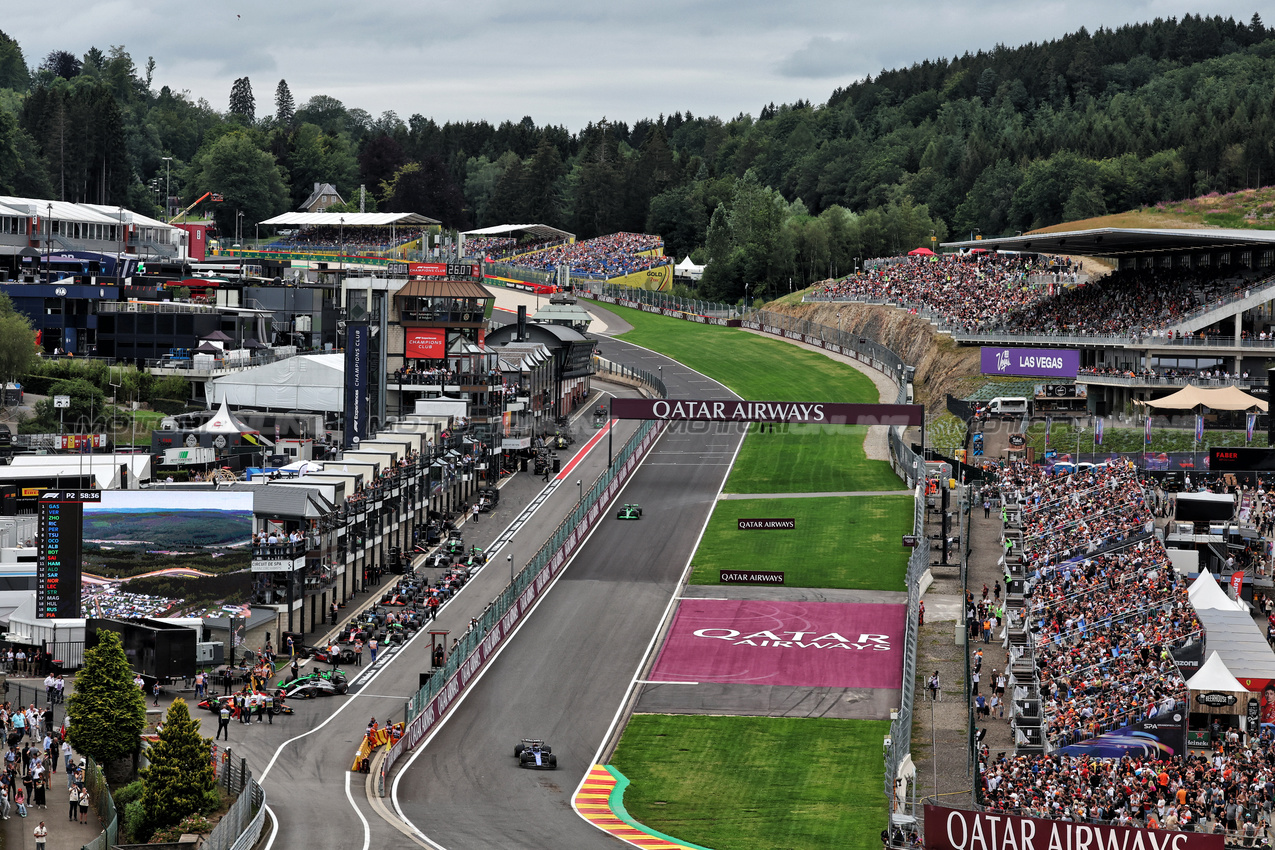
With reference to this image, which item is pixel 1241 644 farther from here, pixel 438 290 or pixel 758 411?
pixel 438 290

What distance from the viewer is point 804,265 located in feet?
525

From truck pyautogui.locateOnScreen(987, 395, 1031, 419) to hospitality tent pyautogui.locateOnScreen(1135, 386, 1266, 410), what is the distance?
32.6 ft

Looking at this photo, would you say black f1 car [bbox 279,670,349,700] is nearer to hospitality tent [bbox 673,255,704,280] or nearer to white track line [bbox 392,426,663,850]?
white track line [bbox 392,426,663,850]

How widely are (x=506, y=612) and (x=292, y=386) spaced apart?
44.3 metres

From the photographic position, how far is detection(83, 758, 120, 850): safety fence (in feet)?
126

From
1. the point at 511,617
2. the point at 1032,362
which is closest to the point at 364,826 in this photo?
the point at 511,617

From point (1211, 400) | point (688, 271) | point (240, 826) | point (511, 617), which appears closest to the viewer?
point (240, 826)

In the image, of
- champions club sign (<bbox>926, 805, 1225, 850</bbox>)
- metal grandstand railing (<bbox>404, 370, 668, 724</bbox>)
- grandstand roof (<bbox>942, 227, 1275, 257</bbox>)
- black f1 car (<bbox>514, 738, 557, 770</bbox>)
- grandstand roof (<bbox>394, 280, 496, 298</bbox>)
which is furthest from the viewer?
grandstand roof (<bbox>394, 280, 496, 298</bbox>)

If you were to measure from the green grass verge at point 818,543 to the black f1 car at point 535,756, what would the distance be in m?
22.6

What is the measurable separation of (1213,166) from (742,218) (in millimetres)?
45682

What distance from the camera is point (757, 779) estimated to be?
48.5m

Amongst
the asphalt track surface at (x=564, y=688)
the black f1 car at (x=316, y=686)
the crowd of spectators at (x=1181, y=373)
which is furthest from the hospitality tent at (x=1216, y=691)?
the crowd of spectators at (x=1181, y=373)

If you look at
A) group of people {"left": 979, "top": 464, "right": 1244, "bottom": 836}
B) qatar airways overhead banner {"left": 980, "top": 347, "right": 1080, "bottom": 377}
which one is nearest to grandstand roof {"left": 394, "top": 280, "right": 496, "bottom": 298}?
qatar airways overhead banner {"left": 980, "top": 347, "right": 1080, "bottom": 377}

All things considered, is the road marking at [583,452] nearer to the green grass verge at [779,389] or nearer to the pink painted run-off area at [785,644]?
the green grass verge at [779,389]
